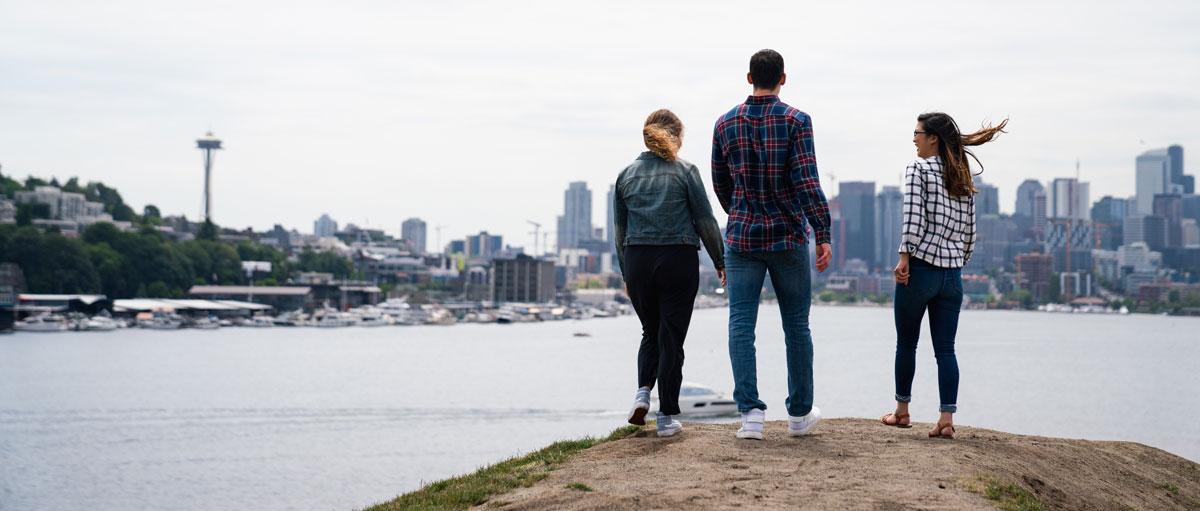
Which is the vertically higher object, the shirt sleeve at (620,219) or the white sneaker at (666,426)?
the shirt sleeve at (620,219)

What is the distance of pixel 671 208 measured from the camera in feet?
32.8

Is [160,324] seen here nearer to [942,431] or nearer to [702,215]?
[702,215]

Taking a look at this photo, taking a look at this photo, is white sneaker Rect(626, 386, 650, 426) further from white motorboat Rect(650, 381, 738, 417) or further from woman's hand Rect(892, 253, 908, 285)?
white motorboat Rect(650, 381, 738, 417)

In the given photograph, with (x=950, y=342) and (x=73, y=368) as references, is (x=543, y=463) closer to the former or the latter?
(x=950, y=342)

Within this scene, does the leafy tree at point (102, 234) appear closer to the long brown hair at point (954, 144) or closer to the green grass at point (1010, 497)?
the long brown hair at point (954, 144)

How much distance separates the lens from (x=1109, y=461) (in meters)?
11.4

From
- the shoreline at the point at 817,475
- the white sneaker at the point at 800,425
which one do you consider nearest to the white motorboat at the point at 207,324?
the shoreline at the point at 817,475

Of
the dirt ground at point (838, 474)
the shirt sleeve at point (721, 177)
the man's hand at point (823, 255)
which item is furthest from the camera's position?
the shirt sleeve at point (721, 177)

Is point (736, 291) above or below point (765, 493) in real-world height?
above

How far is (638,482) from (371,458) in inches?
1551

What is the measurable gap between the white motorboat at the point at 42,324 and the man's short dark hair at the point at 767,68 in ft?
524

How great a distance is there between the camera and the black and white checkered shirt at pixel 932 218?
32.7ft

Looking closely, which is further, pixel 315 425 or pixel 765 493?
pixel 315 425

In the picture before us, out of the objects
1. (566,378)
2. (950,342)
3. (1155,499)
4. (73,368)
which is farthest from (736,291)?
(73,368)
